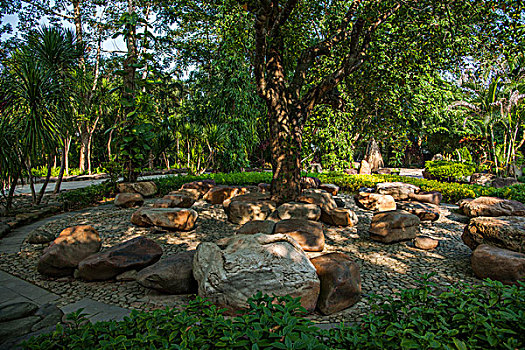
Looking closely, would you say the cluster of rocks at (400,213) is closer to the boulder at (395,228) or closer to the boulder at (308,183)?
the boulder at (395,228)

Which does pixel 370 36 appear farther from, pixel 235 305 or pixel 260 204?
pixel 235 305

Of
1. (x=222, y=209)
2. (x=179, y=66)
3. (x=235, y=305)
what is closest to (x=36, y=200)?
(x=222, y=209)

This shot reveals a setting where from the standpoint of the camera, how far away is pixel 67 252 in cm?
367

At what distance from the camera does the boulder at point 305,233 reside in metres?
4.23

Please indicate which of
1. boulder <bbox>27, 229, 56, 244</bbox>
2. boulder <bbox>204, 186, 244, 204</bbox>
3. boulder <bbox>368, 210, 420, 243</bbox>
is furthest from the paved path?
boulder <bbox>204, 186, 244, 204</bbox>

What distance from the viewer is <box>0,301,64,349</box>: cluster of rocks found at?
7.17ft

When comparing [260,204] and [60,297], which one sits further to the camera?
[260,204]

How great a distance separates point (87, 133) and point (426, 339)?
1784cm

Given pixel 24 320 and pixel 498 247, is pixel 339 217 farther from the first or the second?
pixel 24 320

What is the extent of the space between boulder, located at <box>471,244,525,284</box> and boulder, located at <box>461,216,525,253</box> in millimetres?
320

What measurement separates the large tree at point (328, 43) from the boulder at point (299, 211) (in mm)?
763

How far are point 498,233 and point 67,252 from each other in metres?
5.72

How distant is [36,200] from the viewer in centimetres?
708

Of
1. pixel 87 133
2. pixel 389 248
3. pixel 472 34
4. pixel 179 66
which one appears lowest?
pixel 389 248
